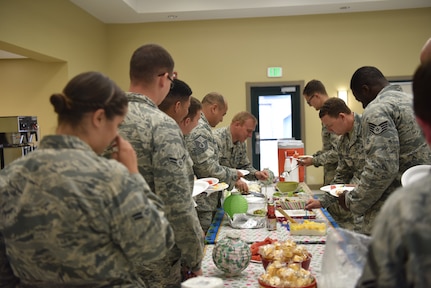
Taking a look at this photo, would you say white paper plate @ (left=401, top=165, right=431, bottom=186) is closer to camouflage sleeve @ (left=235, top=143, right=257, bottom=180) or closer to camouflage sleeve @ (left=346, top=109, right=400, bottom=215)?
camouflage sleeve @ (left=346, top=109, right=400, bottom=215)

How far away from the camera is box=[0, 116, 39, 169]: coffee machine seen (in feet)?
17.4

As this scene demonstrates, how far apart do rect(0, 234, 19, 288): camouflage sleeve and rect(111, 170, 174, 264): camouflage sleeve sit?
0.37 meters

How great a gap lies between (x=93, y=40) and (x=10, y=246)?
609 cm

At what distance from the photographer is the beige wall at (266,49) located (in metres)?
6.89

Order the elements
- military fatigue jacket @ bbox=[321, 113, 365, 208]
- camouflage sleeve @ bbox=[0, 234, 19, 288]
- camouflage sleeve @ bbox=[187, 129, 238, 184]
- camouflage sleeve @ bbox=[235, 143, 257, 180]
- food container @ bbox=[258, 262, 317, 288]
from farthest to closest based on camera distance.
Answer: camouflage sleeve @ bbox=[235, 143, 257, 180] < military fatigue jacket @ bbox=[321, 113, 365, 208] < camouflage sleeve @ bbox=[187, 129, 238, 184] < food container @ bbox=[258, 262, 317, 288] < camouflage sleeve @ bbox=[0, 234, 19, 288]

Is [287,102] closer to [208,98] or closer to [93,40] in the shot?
[93,40]

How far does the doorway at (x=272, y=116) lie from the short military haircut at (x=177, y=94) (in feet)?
16.7

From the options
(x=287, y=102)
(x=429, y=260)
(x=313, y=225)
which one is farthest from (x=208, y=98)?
(x=287, y=102)

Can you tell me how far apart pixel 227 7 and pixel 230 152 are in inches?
129

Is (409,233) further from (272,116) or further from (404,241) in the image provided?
(272,116)

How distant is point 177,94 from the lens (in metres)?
2.06

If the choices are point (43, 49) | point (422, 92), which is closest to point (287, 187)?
point (422, 92)

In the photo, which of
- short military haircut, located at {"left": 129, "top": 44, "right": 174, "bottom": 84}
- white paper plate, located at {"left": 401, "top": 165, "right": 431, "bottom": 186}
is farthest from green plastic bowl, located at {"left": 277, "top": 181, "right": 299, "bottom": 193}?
short military haircut, located at {"left": 129, "top": 44, "right": 174, "bottom": 84}

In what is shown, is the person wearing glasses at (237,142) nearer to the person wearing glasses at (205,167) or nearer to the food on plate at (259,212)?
the person wearing glasses at (205,167)
